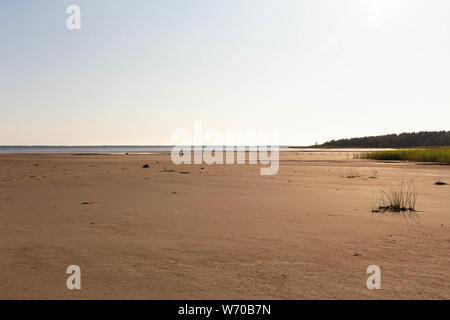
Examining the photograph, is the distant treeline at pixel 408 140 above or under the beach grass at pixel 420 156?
above

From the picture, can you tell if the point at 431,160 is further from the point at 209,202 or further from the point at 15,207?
the point at 15,207

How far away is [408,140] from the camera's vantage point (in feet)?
316

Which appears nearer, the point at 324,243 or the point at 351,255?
the point at 351,255

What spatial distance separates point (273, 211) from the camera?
289 inches

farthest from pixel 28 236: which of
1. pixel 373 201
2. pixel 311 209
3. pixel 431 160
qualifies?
pixel 431 160

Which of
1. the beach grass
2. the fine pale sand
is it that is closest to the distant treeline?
the beach grass

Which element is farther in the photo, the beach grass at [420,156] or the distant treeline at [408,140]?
the distant treeline at [408,140]

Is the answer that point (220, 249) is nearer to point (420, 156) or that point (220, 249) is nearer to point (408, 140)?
point (420, 156)

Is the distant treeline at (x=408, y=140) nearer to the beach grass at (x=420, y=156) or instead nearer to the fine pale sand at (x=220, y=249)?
the beach grass at (x=420, y=156)

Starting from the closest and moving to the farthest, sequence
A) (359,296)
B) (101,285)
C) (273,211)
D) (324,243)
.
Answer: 1. (359,296)
2. (101,285)
3. (324,243)
4. (273,211)

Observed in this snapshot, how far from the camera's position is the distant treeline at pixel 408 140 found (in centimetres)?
8938

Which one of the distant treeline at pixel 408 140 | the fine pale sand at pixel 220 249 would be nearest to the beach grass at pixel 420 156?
the fine pale sand at pixel 220 249

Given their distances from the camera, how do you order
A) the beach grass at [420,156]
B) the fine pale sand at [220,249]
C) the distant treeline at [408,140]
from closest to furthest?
the fine pale sand at [220,249], the beach grass at [420,156], the distant treeline at [408,140]
